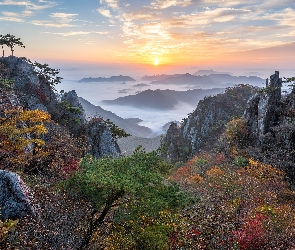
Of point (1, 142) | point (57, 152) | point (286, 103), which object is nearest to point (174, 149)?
point (286, 103)

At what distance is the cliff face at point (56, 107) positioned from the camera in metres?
47.2

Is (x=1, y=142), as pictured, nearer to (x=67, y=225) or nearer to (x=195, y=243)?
(x=67, y=225)

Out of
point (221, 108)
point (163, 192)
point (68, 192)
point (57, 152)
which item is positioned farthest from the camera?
point (221, 108)

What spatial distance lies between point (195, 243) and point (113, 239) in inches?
185

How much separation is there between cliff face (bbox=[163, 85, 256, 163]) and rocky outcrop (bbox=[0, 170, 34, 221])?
8338 centimetres

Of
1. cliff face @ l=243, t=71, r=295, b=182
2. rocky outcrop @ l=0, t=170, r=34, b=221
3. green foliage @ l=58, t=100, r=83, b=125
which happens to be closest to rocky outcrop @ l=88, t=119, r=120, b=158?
green foliage @ l=58, t=100, r=83, b=125

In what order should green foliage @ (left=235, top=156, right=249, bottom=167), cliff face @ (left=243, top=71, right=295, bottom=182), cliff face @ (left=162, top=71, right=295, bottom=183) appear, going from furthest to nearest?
green foliage @ (left=235, top=156, right=249, bottom=167)
cliff face @ (left=243, top=71, right=295, bottom=182)
cliff face @ (left=162, top=71, right=295, bottom=183)

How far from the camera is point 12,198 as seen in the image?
13984mm

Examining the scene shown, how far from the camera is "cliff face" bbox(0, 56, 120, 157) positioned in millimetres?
47188

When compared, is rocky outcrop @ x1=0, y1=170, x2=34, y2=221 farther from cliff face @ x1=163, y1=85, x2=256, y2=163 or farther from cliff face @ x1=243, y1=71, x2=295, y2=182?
cliff face @ x1=163, y1=85, x2=256, y2=163

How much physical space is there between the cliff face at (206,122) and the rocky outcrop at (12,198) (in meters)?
83.4

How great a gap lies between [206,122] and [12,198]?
93.8 m

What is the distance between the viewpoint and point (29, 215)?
1366 cm

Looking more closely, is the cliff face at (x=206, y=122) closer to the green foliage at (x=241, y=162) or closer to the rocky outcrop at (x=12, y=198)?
the green foliage at (x=241, y=162)
